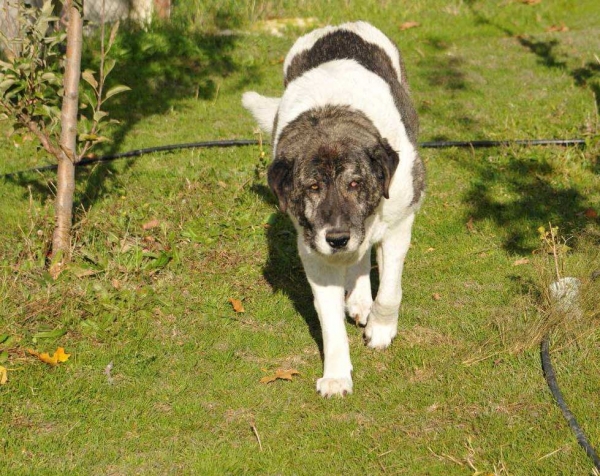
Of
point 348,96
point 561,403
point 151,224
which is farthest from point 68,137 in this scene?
point 561,403

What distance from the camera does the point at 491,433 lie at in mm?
4289

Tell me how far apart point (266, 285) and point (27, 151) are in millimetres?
3400

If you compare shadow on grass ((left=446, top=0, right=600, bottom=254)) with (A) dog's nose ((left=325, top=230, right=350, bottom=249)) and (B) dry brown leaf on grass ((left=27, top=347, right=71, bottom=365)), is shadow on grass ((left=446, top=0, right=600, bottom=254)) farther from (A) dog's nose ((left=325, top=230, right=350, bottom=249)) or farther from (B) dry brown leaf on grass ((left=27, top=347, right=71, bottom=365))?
(B) dry brown leaf on grass ((left=27, top=347, right=71, bottom=365))

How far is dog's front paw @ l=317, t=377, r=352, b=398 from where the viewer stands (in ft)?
15.7

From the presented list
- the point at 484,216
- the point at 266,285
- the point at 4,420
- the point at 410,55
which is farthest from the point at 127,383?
the point at 410,55

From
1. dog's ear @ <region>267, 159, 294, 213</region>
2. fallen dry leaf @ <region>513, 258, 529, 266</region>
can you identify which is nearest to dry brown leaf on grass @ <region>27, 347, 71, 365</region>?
dog's ear @ <region>267, 159, 294, 213</region>

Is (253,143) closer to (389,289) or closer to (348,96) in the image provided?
(348,96)

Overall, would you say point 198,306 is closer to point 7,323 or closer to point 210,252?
point 210,252

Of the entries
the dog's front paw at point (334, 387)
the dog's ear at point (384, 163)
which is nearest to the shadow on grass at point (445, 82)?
the dog's ear at point (384, 163)

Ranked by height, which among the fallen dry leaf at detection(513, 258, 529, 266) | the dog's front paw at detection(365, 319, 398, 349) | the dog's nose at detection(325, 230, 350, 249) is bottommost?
the fallen dry leaf at detection(513, 258, 529, 266)

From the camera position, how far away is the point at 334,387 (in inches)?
188

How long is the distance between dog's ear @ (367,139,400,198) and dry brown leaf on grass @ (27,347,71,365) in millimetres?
2172

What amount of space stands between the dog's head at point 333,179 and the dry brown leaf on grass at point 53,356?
1.64m

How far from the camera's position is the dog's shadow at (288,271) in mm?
5793
